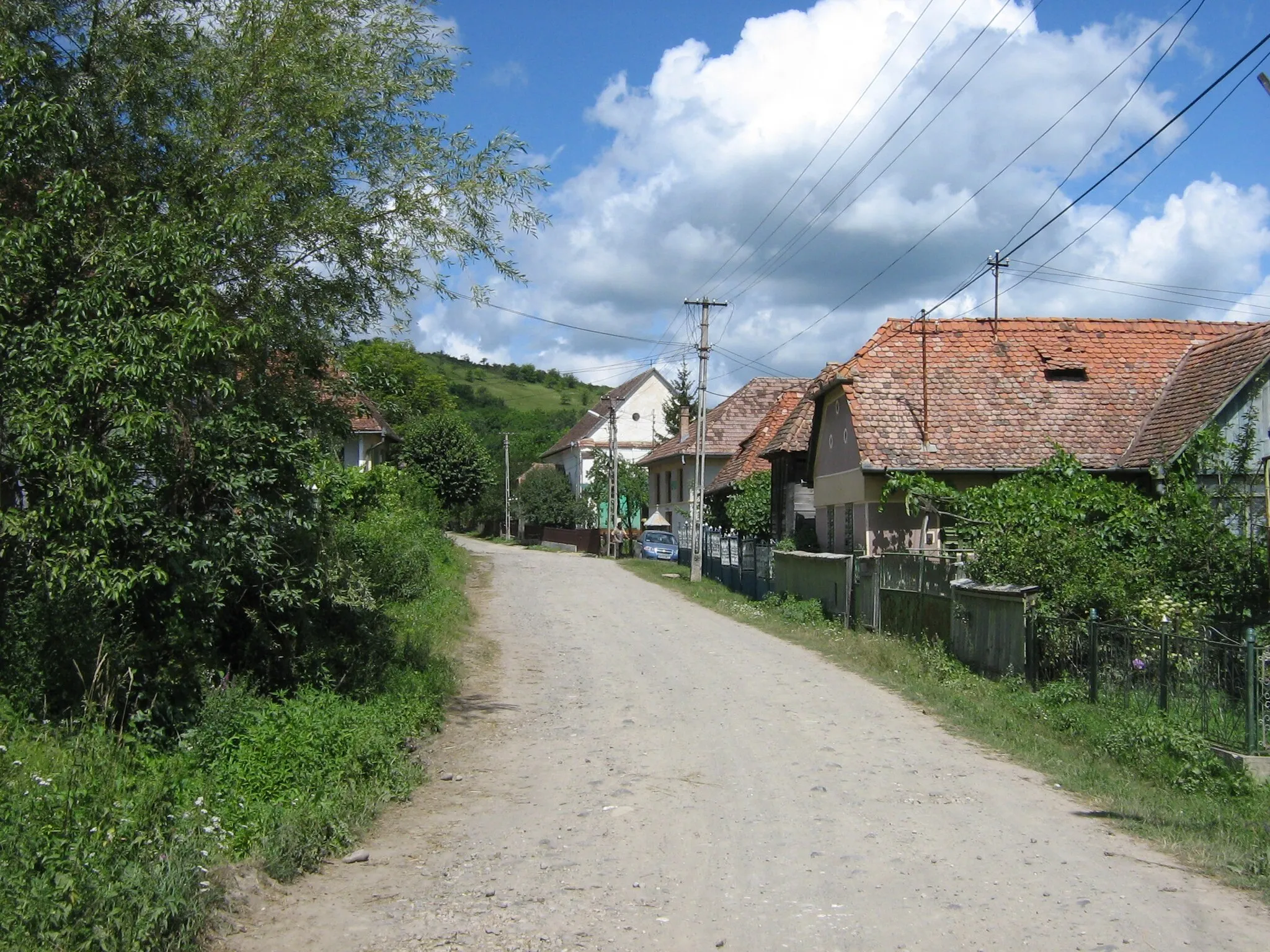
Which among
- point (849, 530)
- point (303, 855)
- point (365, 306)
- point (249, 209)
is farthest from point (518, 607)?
point (303, 855)

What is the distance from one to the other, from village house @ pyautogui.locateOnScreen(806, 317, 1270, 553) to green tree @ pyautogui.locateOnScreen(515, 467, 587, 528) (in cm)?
3991

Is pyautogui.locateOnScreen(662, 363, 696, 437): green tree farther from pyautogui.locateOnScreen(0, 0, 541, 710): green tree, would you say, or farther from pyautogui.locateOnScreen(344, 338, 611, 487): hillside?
pyautogui.locateOnScreen(0, 0, 541, 710): green tree

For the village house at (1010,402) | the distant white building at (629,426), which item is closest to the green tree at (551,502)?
the distant white building at (629,426)

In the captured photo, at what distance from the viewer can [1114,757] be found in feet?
31.4

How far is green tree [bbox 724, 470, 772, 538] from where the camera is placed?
32312mm

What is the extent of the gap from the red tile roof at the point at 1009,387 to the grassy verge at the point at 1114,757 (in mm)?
6661

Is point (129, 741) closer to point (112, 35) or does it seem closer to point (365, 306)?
point (365, 306)

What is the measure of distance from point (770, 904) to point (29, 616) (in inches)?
214

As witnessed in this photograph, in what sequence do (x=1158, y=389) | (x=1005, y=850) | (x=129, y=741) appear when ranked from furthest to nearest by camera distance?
(x=1158, y=389), (x=129, y=741), (x=1005, y=850)

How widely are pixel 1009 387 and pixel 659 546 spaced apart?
24515mm

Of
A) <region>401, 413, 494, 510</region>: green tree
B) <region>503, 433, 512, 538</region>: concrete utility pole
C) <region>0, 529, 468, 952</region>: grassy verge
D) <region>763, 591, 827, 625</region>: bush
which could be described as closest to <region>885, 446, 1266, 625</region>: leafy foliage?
<region>763, 591, 827, 625</region>: bush

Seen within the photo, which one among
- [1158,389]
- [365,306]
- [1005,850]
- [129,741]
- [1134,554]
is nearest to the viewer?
[1005,850]

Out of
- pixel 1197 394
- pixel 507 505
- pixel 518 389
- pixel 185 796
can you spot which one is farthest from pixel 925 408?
pixel 518 389

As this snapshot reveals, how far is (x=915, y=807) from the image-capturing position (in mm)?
Answer: 7938
